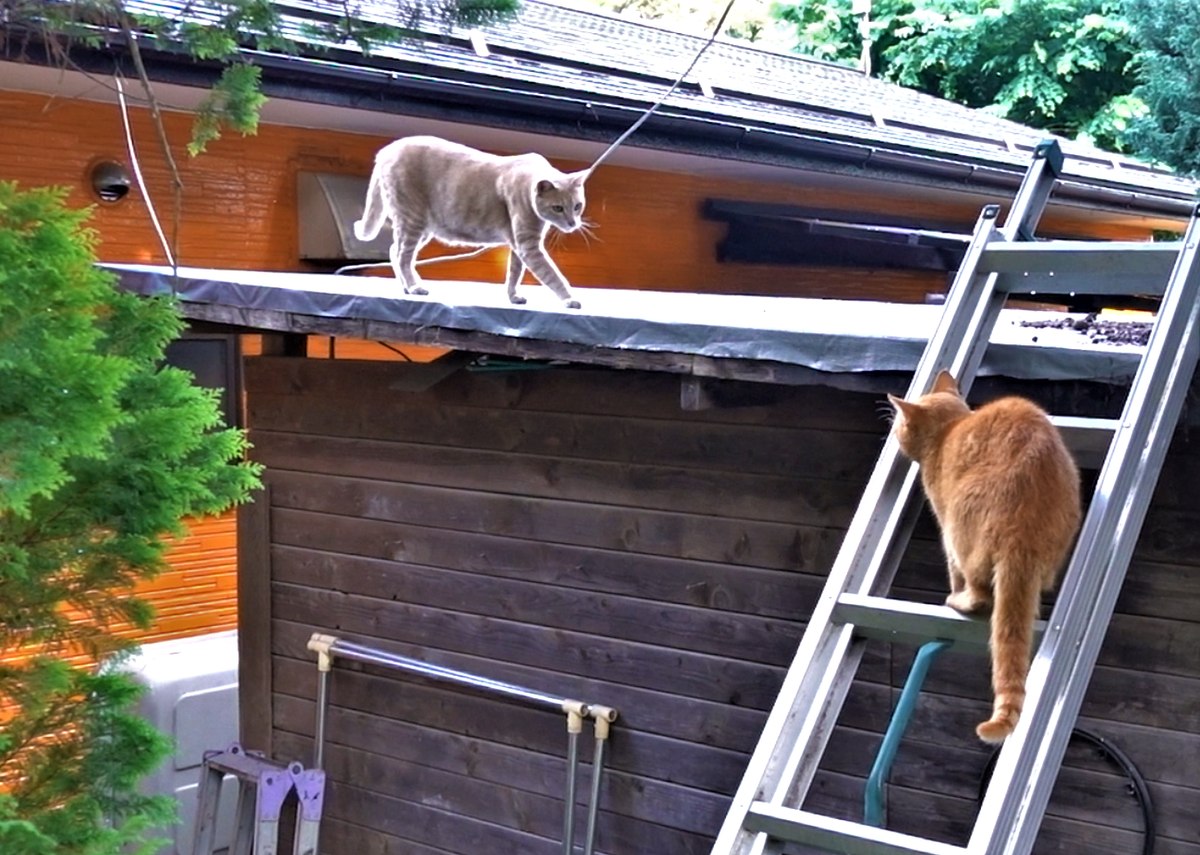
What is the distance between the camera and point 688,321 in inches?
134

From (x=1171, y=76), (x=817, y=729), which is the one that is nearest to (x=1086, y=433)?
(x=817, y=729)

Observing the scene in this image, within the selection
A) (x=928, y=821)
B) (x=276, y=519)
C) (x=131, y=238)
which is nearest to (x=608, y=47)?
(x=131, y=238)

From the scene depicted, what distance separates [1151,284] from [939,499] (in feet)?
2.24

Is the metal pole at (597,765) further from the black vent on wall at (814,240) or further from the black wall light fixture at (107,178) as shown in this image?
the black vent on wall at (814,240)

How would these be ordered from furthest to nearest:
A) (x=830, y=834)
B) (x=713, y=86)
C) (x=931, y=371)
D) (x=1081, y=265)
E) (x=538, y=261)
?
(x=713, y=86) < (x=538, y=261) < (x=931, y=371) < (x=1081, y=265) < (x=830, y=834)

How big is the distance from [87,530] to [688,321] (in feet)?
5.25

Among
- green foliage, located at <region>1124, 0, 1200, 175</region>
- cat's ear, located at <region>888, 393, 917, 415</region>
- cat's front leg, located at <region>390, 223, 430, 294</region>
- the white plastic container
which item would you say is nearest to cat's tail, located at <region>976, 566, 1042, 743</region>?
cat's ear, located at <region>888, 393, 917, 415</region>

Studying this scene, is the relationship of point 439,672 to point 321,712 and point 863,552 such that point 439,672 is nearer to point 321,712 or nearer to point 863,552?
point 321,712

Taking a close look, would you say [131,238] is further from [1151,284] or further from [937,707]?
[1151,284]

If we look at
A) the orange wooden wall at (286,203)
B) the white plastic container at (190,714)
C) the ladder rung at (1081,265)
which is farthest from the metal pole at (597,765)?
the orange wooden wall at (286,203)

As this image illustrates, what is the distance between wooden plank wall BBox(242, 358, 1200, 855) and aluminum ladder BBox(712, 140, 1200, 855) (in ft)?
1.39

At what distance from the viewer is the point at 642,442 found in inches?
174

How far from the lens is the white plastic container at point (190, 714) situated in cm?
617

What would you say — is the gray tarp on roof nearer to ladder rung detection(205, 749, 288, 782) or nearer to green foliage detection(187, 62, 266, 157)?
green foliage detection(187, 62, 266, 157)
